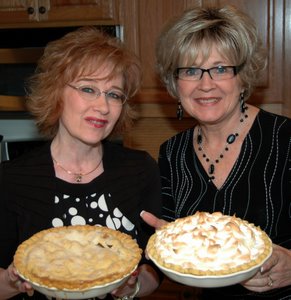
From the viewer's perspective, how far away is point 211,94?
1636 mm

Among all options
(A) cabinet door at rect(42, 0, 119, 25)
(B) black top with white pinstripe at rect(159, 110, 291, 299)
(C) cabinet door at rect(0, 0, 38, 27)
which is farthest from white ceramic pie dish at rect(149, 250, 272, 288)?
(C) cabinet door at rect(0, 0, 38, 27)

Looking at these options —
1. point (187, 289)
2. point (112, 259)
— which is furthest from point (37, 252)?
point (187, 289)

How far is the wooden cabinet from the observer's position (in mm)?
2627

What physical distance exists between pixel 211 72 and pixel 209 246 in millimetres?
657

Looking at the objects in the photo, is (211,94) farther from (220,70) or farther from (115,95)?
(115,95)

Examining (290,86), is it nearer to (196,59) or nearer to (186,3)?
(186,3)

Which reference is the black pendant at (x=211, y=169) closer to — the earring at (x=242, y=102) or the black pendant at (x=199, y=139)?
the black pendant at (x=199, y=139)

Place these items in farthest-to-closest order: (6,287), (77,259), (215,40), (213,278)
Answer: (215,40) < (6,287) < (77,259) < (213,278)

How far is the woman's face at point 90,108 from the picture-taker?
1.51 metres

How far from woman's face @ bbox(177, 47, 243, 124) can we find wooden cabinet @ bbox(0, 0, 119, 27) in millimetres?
1104

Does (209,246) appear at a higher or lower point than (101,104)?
lower

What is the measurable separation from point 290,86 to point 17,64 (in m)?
1.46

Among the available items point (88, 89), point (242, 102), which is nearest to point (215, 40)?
point (242, 102)

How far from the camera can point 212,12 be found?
170 cm
